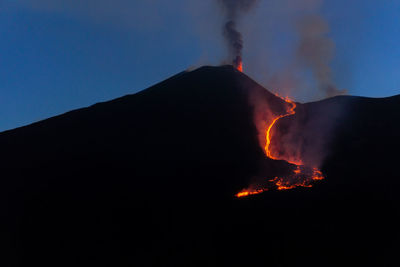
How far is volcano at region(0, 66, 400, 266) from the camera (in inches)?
722

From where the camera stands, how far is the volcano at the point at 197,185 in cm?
1834

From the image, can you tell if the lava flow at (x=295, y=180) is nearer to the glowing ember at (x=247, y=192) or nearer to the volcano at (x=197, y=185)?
the glowing ember at (x=247, y=192)

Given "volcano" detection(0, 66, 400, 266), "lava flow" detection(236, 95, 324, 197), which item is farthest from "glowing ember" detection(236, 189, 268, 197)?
"volcano" detection(0, 66, 400, 266)

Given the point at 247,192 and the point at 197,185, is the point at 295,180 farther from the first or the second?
the point at 197,185

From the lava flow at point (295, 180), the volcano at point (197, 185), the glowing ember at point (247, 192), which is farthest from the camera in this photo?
the lava flow at point (295, 180)

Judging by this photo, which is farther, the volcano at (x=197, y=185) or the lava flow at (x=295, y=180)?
the lava flow at (x=295, y=180)

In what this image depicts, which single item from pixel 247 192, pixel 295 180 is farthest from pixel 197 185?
pixel 295 180

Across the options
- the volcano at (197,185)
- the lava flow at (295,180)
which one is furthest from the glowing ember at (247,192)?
the volcano at (197,185)

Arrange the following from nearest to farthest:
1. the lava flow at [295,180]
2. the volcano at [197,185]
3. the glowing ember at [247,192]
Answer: the volcano at [197,185]
the glowing ember at [247,192]
the lava flow at [295,180]

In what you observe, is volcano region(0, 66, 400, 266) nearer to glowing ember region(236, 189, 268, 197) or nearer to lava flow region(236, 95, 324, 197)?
glowing ember region(236, 189, 268, 197)

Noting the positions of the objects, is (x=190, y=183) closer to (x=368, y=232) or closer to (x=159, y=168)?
(x=159, y=168)

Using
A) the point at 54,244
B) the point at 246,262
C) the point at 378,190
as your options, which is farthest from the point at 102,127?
the point at 378,190

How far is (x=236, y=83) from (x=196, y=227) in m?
28.2

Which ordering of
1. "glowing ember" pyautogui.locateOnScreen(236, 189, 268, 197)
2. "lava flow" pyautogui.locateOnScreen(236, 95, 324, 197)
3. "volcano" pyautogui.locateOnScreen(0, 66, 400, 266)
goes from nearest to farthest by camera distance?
"volcano" pyautogui.locateOnScreen(0, 66, 400, 266) < "glowing ember" pyautogui.locateOnScreen(236, 189, 268, 197) < "lava flow" pyautogui.locateOnScreen(236, 95, 324, 197)
